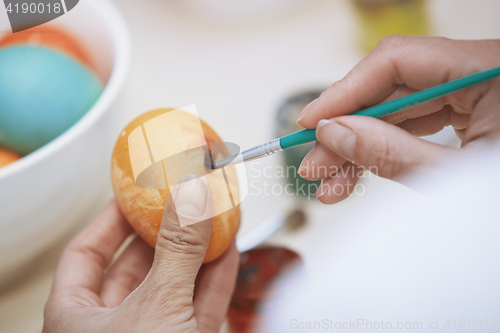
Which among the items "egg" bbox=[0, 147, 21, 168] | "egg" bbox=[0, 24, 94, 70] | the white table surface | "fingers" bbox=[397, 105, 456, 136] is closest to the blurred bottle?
the white table surface

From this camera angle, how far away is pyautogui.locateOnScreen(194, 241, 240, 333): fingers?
484mm

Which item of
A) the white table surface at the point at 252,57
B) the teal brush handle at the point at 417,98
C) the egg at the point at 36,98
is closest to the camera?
the teal brush handle at the point at 417,98

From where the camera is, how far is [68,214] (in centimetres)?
44

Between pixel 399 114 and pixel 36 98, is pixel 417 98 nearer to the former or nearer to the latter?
pixel 399 114

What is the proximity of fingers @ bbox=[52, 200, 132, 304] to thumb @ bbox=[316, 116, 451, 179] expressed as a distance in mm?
304

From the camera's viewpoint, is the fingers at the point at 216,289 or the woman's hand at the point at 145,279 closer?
the woman's hand at the point at 145,279

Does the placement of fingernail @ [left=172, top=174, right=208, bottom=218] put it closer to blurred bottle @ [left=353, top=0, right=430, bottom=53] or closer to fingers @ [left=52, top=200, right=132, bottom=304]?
fingers @ [left=52, top=200, right=132, bottom=304]

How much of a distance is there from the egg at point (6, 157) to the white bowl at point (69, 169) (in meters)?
0.09

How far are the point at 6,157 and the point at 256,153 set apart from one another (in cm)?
29

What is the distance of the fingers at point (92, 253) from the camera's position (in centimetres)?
43

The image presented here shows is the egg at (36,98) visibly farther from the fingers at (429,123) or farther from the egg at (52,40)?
the fingers at (429,123)

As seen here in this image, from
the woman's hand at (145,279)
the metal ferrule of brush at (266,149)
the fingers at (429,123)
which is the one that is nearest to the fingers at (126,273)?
the woman's hand at (145,279)

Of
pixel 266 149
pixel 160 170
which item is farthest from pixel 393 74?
pixel 160 170

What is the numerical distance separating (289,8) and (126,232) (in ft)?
1.63
